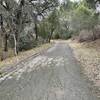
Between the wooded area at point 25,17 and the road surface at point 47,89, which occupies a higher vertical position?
the wooded area at point 25,17

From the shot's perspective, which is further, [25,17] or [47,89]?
[25,17]

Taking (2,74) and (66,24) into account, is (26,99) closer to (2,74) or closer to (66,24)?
(2,74)

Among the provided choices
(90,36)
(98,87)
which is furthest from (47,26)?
(98,87)

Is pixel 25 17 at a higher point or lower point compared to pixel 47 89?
higher

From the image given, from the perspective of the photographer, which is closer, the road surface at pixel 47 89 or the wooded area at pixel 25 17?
the road surface at pixel 47 89

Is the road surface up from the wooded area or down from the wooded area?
down

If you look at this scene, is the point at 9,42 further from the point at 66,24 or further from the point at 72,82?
the point at 66,24

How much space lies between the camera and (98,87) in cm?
895

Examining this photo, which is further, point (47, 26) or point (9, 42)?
point (47, 26)

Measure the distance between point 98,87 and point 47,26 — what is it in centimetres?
4391

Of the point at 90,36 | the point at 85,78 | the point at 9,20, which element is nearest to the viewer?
the point at 85,78

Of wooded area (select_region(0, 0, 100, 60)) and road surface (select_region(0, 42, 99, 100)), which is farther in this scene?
wooded area (select_region(0, 0, 100, 60))

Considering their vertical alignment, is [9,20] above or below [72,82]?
above

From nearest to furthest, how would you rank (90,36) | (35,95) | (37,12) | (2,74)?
(35,95), (2,74), (37,12), (90,36)
